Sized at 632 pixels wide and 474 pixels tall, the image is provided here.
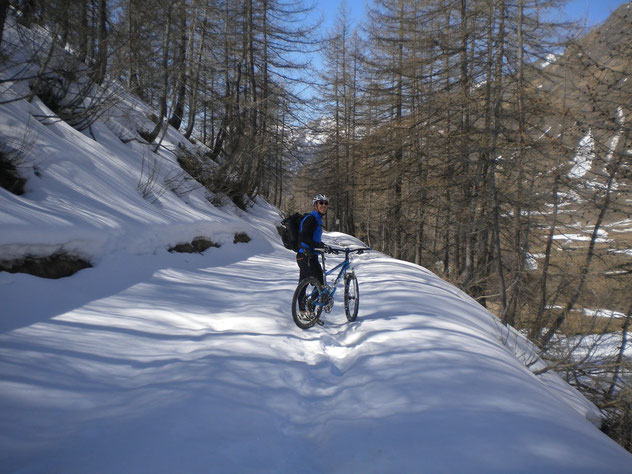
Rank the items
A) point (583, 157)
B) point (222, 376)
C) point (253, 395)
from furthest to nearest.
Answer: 1. point (583, 157)
2. point (222, 376)
3. point (253, 395)

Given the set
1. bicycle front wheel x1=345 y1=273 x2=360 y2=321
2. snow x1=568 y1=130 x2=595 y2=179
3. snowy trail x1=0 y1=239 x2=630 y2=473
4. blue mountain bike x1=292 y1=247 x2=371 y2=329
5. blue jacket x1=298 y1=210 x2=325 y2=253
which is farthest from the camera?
snow x1=568 y1=130 x2=595 y2=179

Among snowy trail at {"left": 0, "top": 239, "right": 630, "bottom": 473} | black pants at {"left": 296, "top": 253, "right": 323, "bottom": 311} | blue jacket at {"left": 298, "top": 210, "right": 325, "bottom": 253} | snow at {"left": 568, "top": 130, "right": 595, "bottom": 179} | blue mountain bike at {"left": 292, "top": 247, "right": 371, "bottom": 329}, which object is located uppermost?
snow at {"left": 568, "top": 130, "right": 595, "bottom": 179}

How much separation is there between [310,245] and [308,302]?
0.81m

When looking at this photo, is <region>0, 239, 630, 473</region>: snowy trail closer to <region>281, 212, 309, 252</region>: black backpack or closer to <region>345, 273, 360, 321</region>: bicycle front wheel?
<region>345, 273, 360, 321</region>: bicycle front wheel

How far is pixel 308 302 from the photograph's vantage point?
431 centimetres

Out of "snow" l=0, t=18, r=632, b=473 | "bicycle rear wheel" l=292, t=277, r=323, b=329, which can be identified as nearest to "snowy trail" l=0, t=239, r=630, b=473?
"snow" l=0, t=18, r=632, b=473

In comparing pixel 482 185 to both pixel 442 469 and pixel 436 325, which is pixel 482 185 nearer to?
pixel 436 325

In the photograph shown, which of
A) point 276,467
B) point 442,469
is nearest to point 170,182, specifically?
point 276,467

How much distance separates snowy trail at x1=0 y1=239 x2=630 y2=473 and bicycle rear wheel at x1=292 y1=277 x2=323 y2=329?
16 cm

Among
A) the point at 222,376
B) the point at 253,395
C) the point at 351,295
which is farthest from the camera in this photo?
the point at 351,295

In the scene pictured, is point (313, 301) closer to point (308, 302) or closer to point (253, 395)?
point (308, 302)

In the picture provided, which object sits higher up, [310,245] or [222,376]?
[310,245]

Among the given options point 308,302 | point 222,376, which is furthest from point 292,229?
point 222,376

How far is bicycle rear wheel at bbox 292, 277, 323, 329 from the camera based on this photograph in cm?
421
